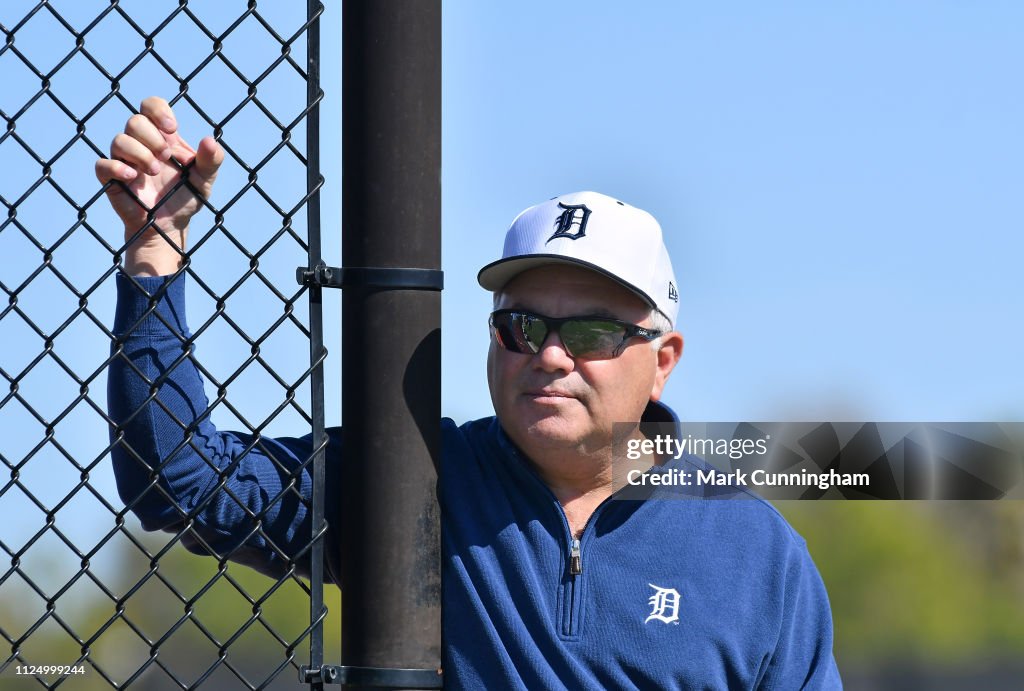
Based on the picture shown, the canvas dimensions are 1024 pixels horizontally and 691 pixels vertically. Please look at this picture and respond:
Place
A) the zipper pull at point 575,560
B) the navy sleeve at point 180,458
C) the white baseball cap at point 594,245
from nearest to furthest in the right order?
the navy sleeve at point 180,458 < the zipper pull at point 575,560 < the white baseball cap at point 594,245

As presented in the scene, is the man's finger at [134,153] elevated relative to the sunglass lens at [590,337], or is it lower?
elevated

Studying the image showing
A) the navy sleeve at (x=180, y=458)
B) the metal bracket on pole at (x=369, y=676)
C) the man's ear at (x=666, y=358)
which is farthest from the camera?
the man's ear at (x=666, y=358)

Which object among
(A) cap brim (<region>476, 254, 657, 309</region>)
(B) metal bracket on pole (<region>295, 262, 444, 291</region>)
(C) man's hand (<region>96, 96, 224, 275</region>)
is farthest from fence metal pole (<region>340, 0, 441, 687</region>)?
(A) cap brim (<region>476, 254, 657, 309</region>)

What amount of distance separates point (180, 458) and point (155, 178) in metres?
0.51

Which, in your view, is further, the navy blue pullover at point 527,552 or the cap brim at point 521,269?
the cap brim at point 521,269

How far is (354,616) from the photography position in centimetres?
230

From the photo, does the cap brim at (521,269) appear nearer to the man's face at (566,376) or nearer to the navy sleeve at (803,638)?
the man's face at (566,376)

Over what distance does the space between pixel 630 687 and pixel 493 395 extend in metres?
0.65

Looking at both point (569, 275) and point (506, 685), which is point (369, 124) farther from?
point (506, 685)

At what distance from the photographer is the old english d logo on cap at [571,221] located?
2695 millimetres

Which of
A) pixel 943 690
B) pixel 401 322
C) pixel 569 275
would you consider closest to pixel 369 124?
pixel 401 322

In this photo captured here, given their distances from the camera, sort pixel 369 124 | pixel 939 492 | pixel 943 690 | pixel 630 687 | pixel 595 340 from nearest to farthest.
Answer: pixel 369 124 < pixel 630 687 < pixel 595 340 < pixel 939 492 < pixel 943 690

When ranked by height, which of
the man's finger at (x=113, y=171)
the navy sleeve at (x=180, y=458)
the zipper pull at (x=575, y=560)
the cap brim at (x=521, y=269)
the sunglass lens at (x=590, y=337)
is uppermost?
the man's finger at (x=113, y=171)

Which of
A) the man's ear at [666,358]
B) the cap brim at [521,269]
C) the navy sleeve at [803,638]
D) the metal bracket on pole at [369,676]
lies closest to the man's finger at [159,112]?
Answer: the cap brim at [521,269]
